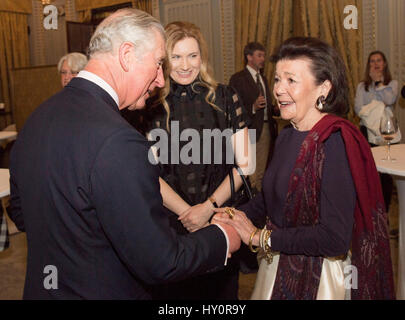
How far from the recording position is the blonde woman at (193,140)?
2207 mm

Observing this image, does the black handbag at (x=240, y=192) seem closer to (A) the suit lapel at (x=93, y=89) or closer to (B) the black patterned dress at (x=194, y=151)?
(B) the black patterned dress at (x=194, y=151)

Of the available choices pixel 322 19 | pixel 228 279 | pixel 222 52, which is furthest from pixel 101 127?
pixel 222 52

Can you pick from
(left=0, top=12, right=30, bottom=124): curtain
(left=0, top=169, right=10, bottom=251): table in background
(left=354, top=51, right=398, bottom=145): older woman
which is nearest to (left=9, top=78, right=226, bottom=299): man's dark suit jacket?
(left=0, top=169, right=10, bottom=251): table in background

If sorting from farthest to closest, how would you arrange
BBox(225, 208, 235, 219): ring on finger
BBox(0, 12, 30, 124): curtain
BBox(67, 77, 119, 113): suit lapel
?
BBox(0, 12, 30, 124): curtain < BBox(225, 208, 235, 219): ring on finger < BBox(67, 77, 119, 113): suit lapel

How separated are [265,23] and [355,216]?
5894 millimetres

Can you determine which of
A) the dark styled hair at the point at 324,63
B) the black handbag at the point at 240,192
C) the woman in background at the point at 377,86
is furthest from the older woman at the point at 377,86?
the dark styled hair at the point at 324,63

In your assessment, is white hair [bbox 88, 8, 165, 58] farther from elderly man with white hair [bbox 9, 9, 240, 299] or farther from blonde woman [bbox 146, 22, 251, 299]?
blonde woman [bbox 146, 22, 251, 299]

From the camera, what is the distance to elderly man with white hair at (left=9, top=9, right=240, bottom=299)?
109 centimetres

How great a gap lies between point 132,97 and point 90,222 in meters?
0.43

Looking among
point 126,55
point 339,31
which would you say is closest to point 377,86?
point 339,31

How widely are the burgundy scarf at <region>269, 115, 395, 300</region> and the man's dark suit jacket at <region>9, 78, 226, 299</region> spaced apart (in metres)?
0.53

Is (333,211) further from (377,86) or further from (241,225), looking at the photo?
(377,86)

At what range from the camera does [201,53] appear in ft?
7.45
